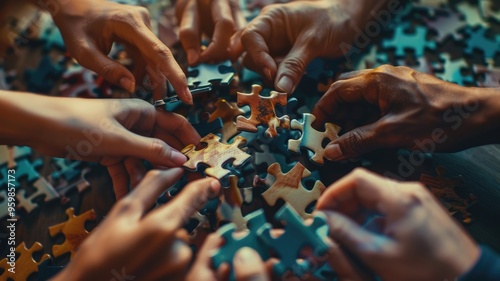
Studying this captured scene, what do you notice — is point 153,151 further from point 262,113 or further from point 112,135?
point 262,113

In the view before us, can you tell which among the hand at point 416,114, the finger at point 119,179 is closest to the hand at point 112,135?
the finger at point 119,179

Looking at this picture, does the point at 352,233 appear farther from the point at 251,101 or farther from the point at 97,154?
the point at 97,154

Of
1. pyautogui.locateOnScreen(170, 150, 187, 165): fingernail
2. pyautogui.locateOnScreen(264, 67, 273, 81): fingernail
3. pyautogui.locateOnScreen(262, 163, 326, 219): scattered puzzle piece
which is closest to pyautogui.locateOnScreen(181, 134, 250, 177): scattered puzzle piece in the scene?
pyautogui.locateOnScreen(170, 150, 187, 165): fingernail

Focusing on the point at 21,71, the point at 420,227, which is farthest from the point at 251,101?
the point at 21,71

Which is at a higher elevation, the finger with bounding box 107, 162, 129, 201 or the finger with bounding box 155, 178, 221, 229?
the finger with bounding box 155, 178, 221, 229

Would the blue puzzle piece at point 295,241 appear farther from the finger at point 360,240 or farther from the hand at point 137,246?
the hand at point 137,246

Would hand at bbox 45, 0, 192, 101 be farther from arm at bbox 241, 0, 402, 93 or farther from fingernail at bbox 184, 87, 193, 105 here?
arm at bbox 241, 0, 402, 93
